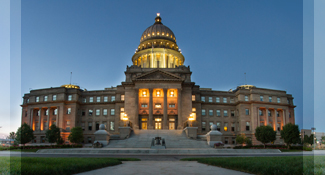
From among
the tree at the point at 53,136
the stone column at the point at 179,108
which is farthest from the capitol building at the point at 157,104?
the tree at the point at 53,136

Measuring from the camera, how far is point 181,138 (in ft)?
152

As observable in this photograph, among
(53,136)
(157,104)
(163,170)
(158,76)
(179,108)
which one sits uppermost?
(158,76)

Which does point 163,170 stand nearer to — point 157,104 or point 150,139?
point 150,139

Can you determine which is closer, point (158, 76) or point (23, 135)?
point (23, 135)

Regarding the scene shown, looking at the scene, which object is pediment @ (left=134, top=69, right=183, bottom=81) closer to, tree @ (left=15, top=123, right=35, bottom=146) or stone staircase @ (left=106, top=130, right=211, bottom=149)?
stone staircase @ (left=106, top=130, right=211, bottom=149)

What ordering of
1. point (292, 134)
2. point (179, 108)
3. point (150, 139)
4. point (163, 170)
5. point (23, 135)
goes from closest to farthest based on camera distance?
point (163, 170), point (150, 139), point (292, 134), point (23, 135), point (179, 108)

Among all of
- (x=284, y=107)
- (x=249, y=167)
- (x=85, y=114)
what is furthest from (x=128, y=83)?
(x=249, y=167)

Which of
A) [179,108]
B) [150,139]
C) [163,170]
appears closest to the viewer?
[163,170]

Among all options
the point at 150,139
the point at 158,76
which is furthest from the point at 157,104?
the point at 150,139

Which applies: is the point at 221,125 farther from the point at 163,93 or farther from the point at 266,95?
the point at 163,93

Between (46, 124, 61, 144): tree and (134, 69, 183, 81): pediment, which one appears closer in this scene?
(46, 124, 61, 144): tree

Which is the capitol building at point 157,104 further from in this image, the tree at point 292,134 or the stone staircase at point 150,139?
the tree at point 292,134

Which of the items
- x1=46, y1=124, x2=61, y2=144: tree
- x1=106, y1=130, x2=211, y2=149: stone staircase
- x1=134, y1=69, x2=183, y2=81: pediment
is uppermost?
x1=134, y1=69, x2=183, y2=81: pediment

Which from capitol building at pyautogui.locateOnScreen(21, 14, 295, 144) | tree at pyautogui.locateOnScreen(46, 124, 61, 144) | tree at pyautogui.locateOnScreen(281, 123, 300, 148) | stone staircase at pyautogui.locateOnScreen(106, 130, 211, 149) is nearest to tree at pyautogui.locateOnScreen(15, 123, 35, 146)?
tree at pyautogui.locateOnScreen(46, 124, 61, 144)
